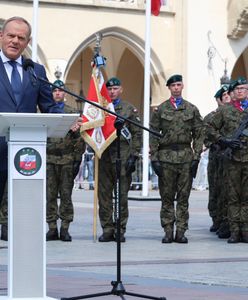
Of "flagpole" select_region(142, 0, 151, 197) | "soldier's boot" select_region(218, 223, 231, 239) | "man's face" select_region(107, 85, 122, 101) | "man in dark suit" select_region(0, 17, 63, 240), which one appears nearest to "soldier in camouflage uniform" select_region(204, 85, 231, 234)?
"soldier's boot" select_region(218, 223, 231, 239)

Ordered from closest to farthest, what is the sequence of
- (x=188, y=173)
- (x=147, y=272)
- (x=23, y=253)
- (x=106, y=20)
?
(x=23, y=253) → (x=147, y=272) → (x=188, y=173) → (x=106, y=20)

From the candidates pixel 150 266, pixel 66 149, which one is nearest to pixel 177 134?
pixel 66 149

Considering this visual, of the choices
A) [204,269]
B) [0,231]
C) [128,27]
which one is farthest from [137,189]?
[204,269]

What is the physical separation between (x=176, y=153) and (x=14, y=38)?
5.77 m

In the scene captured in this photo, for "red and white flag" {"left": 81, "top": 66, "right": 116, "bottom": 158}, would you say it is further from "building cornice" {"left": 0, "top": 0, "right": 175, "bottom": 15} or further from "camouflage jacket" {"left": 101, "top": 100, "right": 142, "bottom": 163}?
"building cornice" {"left": 0, "top": 0, "right": 175, "bottom": 15}

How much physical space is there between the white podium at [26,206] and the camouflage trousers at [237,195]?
6238 millimetres

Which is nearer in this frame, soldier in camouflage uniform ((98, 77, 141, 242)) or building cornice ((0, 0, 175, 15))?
soldier in camouflage uniform ((98, 77, 141, 242))

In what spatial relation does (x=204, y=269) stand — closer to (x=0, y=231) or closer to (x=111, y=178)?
(x=111, y=178)

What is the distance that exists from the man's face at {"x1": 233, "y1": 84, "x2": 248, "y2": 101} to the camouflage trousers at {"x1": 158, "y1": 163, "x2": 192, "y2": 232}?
1.04 metres

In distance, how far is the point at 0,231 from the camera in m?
13.3

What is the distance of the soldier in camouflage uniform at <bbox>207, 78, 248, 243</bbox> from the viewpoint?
1253 centimetres

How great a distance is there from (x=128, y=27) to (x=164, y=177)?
16.5 meters

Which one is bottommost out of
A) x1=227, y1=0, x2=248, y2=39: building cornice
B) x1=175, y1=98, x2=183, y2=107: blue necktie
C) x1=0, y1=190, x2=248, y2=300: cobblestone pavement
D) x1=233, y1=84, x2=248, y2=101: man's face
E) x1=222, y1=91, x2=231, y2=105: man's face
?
x1=0, y1=190, x2=248, y2=300: cobblestone pavement

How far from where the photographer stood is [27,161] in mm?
6551
